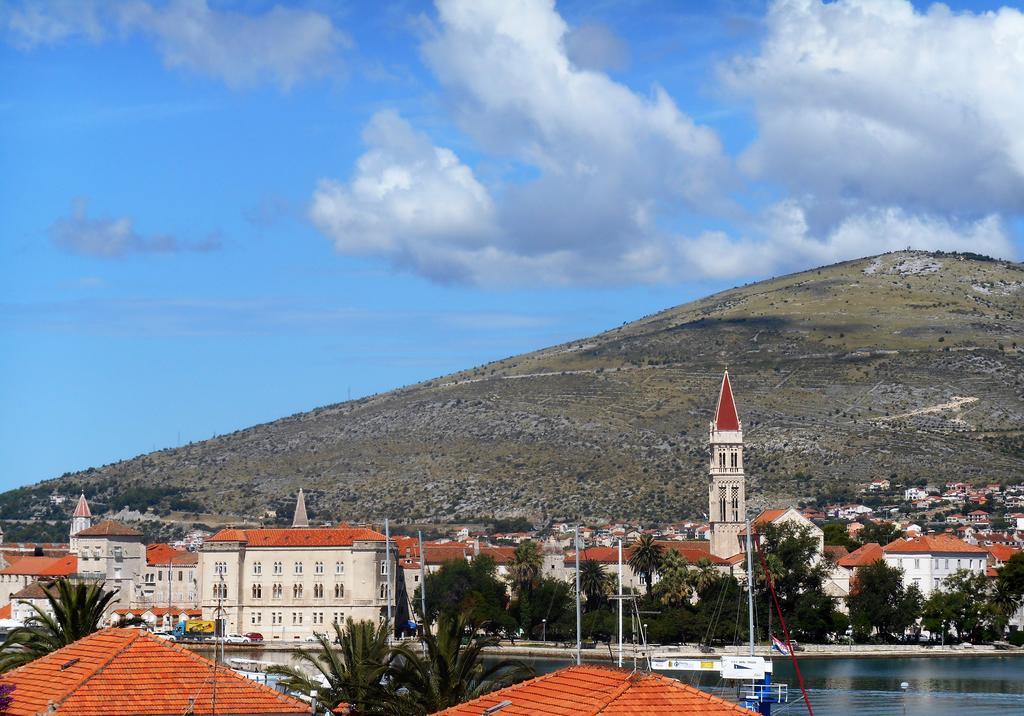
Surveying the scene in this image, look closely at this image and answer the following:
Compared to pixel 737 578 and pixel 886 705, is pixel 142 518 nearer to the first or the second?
pixel 737 578

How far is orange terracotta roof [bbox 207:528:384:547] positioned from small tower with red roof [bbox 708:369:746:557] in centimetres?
2395

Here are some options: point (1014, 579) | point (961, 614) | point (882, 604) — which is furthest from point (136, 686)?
point (1014, 579)

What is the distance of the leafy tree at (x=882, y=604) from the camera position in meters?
102

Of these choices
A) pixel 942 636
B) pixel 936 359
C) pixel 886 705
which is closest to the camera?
pixel 886 705

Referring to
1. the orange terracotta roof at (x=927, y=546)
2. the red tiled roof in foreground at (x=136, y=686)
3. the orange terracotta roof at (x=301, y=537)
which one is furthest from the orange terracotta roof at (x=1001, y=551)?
the red tiled roof in foreground at (x=136, y=686)

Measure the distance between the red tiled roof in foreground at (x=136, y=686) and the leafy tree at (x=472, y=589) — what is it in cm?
7601

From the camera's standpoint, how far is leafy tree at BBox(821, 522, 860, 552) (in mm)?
122875

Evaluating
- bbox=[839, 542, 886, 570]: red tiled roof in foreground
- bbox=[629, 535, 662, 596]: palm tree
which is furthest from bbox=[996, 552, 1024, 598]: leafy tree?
bbox=[629, 535, 662, 596]: palm tree

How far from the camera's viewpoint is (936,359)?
644ft

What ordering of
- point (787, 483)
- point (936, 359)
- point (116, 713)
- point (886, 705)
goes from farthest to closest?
point (936, 359)
point (787, 483)
point (886, 705)
point (116, 713)

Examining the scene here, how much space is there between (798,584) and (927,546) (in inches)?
593

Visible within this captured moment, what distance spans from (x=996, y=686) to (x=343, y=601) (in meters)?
42.8

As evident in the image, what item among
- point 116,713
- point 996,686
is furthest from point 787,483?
point 116,713

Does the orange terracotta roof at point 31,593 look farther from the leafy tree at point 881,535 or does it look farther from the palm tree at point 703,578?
the leafy tree at point 881,535
